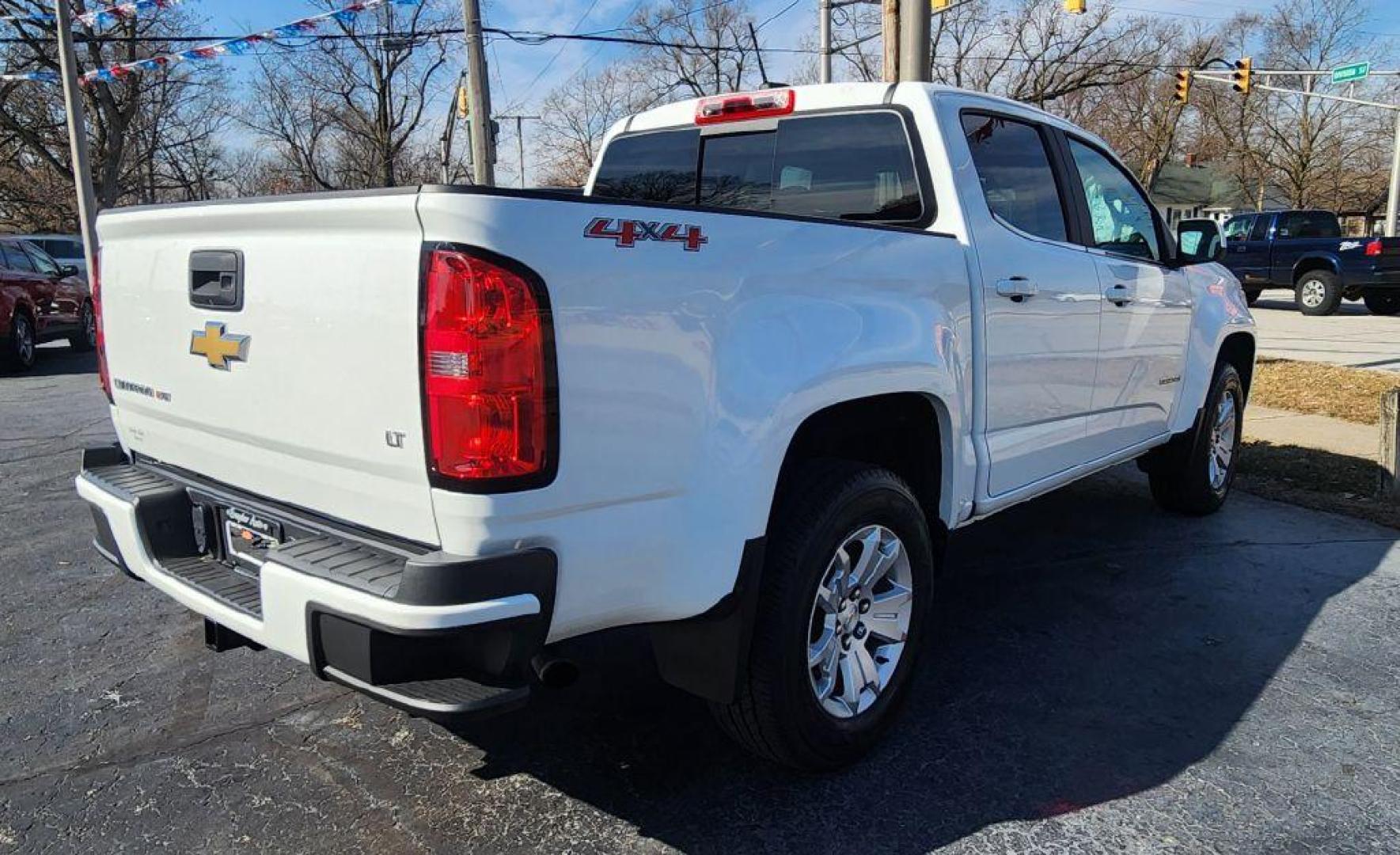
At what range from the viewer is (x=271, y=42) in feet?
49.0

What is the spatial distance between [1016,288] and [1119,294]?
102 centimetres

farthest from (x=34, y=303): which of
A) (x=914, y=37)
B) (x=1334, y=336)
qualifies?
(x=1334, y=336)

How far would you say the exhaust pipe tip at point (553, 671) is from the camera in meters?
2.19

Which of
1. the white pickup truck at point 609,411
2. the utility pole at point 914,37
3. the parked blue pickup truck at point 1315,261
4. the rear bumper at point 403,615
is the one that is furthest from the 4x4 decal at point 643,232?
the parked blue pickup truck at point 1315,261

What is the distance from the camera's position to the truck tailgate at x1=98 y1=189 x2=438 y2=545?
2.06 metres

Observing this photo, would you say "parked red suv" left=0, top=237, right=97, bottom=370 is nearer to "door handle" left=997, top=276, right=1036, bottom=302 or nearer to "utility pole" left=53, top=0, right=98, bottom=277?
"utility pole" left=53, top=0, right=98, bottom=277

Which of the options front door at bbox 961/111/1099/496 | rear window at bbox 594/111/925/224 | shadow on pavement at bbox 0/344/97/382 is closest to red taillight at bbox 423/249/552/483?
rear window at bbox 594/111/925/224

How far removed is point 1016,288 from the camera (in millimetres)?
3455

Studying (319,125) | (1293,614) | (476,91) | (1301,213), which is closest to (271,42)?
(476,91)

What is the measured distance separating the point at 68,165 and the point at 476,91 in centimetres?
2497

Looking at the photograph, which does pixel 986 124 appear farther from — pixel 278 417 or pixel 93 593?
pixel 93 593

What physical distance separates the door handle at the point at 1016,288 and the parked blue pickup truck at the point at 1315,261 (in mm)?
17715

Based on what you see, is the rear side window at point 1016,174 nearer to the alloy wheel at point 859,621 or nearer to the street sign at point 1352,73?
the alloy wheel at point 859,621

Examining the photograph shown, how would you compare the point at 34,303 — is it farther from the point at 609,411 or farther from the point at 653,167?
the point at 609,411
